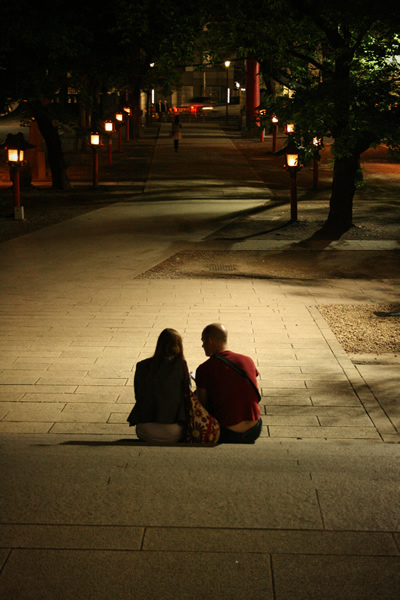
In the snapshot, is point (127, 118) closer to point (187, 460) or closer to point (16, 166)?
→ point (16, 166)

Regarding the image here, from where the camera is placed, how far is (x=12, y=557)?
305cm

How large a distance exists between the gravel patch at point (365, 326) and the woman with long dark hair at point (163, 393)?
12.5 feet

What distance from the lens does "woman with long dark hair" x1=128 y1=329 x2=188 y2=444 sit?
4887mm

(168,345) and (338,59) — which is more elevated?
(338,59)

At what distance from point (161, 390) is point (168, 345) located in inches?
12.6

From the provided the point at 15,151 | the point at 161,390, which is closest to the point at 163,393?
the point at 161,390

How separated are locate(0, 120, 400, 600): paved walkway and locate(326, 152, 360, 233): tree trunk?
16.7 ft

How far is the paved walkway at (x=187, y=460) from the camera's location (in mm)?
2961

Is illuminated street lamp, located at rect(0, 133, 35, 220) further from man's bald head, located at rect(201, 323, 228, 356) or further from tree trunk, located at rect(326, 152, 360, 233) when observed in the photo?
man's bald head, located at rect(201, 323, 228, 356)

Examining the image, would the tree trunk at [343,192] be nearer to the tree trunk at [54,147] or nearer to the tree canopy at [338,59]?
the tree canopy at [338,59]

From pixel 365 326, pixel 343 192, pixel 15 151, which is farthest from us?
pixel 15 151

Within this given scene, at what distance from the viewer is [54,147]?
79.4ft

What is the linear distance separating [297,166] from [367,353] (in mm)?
10404

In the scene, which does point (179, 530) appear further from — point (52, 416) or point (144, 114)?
point (144, 114)
